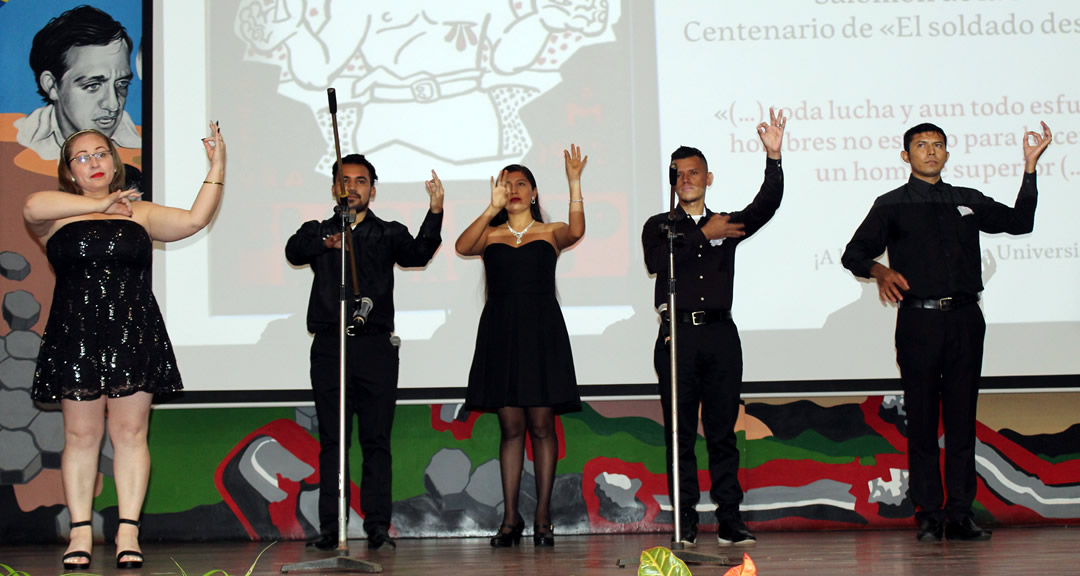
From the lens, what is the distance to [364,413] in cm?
382

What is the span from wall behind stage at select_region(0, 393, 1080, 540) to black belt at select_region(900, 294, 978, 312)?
860 millimetres

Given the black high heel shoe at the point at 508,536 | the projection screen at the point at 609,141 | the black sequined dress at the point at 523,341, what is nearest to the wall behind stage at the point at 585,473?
the projection screen at the point at 609,141

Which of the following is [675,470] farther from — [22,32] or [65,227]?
[22,32]

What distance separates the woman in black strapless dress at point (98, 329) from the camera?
9.91 feet

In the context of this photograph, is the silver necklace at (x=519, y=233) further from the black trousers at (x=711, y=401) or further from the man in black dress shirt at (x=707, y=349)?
the black trousers at (x=711, y=401)

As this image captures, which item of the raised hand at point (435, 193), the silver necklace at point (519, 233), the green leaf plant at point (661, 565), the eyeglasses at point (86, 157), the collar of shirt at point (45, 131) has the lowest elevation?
the green leaf plant at point (661, 565)

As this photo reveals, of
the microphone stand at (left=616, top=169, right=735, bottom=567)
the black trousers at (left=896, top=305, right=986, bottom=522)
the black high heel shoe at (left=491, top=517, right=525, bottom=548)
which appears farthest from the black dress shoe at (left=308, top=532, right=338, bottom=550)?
the black trousers at (left=896, top=305, right=986, bottom=522)

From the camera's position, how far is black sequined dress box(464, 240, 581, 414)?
3.75m

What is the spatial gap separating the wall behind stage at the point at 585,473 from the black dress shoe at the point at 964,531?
2.39 feet

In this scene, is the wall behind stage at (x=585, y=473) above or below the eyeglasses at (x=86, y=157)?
below

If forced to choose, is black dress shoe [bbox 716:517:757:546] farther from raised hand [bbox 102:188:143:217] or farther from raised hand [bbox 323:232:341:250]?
raised hand [bbox 102:188:143:217]

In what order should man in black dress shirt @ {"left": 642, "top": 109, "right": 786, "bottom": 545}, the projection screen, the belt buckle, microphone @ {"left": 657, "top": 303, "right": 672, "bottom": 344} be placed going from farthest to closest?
the belt buckle < the projection screen < man in black dress shirt @ {"left": 642, "top": 109, "right": 786, "bottom": 545} < microphone @ {"left": 657, "top": 303, "right": 672, "bottom": 344}

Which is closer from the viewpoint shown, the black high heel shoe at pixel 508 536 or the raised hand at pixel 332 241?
the raised hand at pixel 332 241

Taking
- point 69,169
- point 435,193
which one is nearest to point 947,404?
point 435,193
